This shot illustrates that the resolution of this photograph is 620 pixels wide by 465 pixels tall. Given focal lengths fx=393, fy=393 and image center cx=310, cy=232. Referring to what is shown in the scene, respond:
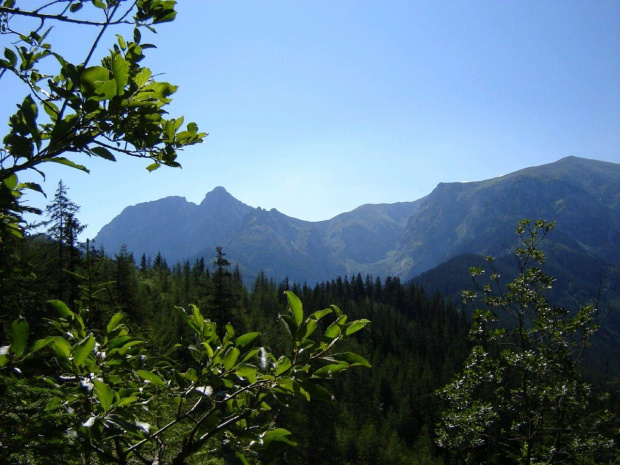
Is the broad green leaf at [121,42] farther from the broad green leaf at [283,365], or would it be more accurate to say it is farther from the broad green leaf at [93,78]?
the broad green leaf at [283,365]

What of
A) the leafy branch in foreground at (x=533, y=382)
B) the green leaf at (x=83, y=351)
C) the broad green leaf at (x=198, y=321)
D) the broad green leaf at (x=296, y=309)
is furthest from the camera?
the leafy branch in foreground at (x=533, y=382)

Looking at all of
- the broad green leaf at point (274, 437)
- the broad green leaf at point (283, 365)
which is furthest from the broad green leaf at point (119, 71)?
the broad green leaf at point (274, 437)

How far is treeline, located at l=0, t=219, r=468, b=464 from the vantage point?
9898 millimetres

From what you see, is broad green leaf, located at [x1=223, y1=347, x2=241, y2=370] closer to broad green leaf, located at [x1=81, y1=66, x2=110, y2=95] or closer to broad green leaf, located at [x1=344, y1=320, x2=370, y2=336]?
broad green leaf, located at [x1=344, y1=320, x2=370, y2=336]

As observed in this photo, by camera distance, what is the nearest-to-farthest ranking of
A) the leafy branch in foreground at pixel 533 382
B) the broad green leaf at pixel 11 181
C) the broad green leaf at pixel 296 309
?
the broad green leaf at pixel 296 309
the broad green leaf at pixel 11 181
the leafy branch in foreground at pixel 533 382

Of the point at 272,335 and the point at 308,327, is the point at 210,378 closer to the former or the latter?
the point at 308,327

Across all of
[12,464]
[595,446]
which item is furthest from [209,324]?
[595,446]

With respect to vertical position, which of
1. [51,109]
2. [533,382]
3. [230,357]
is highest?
[51,109]

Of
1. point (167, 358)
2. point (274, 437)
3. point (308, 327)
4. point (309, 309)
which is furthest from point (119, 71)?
point (309, 309)

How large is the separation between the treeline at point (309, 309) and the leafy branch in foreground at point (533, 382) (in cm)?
411

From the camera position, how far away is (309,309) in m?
93.2

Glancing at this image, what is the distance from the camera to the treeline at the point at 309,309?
9898mm

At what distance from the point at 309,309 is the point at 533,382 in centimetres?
8607

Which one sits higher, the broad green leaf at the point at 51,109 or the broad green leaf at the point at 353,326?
the broad green leaf at the point at 51,109
